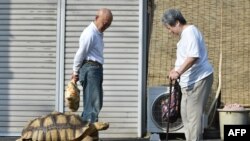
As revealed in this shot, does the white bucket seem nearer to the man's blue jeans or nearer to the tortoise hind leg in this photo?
the man's blue jeans

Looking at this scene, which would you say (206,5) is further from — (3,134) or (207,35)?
(3,134)

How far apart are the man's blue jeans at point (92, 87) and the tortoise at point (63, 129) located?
0.80ft

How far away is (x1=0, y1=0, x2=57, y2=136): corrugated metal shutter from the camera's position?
30.9 feet

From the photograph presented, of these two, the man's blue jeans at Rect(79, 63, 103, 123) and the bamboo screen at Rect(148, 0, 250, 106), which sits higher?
the bamboo screen at Rect(148, 0, 250, 106)

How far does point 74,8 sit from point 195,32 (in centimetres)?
329

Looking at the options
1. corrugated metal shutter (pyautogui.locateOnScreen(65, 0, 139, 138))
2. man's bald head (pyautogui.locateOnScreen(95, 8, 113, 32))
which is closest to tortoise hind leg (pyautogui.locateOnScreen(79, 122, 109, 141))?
man's bald head (pyautogui.locateOnScreen(95, 8, 113, 32))

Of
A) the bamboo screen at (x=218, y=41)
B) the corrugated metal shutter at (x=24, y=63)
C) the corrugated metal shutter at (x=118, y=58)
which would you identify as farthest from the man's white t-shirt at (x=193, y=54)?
the corrugated metal shutter at (x=24, y=63)

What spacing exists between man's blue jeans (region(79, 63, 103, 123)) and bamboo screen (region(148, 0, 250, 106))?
7.11 ft

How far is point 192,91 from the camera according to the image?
21.5ft

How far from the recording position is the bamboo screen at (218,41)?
9242mm

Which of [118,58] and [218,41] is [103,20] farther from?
[218,41]

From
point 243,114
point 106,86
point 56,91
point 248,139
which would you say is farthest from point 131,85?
point 248,139

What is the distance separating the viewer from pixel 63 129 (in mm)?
6875

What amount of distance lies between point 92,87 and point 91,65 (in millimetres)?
265
